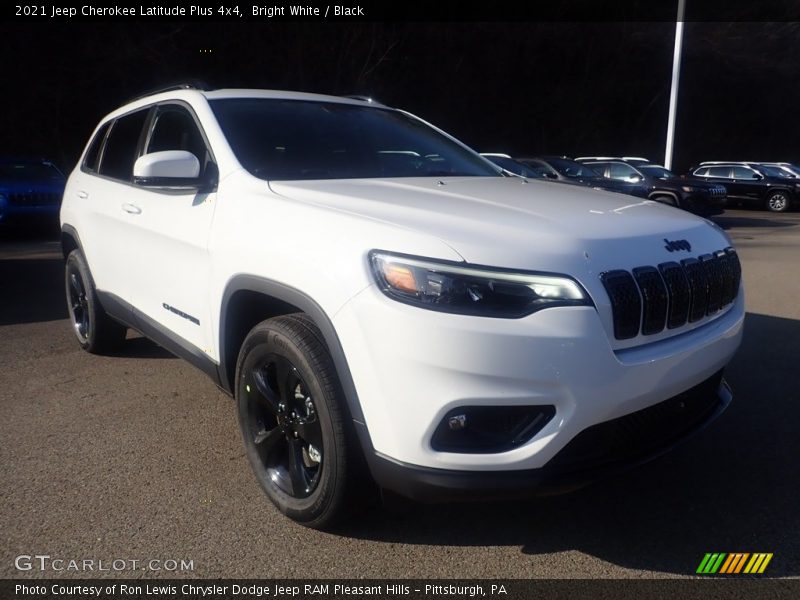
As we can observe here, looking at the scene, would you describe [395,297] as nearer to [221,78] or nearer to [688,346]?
[688,346]

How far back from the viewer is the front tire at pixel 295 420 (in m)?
2.41

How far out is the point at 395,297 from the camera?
86.7 inches

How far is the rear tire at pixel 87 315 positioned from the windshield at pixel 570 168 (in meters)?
11.6

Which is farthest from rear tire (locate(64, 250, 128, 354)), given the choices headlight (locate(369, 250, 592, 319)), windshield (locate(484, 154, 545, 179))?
windshield (locate(484, 154, 545, 179))

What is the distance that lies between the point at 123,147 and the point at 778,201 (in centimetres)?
2006

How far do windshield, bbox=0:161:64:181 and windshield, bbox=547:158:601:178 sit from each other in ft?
32.3

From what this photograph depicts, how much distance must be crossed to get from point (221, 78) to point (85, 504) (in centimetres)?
2009

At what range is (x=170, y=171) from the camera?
310cm

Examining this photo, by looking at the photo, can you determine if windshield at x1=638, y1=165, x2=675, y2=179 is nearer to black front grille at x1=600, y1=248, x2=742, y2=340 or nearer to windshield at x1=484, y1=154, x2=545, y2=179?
windshield at x1=484, y1=154, x2=545, y2=179

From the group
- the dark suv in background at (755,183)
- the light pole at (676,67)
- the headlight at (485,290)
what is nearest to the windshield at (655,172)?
the dark suv in background at (755,183)

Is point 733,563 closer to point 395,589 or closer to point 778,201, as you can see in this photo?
point 395,589

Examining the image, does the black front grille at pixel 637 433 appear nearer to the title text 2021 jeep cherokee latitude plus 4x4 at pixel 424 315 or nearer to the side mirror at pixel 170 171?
the title text 2021 jeep cherokee latitude plus 4x4 at pixel 424 315

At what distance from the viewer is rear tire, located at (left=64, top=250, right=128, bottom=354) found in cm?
470

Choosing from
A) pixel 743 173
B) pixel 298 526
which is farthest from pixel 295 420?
pixel 743 173
